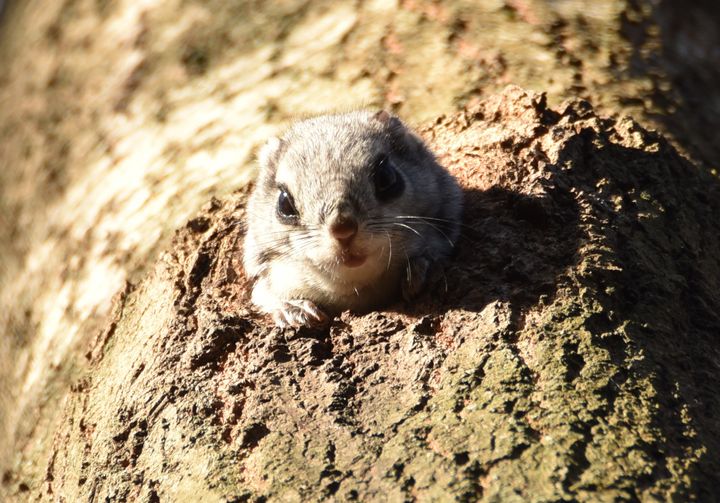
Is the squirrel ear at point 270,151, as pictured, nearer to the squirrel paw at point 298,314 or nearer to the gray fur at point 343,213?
the gray fur at point 343,213

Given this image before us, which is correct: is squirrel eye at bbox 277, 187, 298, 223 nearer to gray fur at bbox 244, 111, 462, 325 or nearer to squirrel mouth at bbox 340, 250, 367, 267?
gray fur at bbox 244, 111, 462, 325

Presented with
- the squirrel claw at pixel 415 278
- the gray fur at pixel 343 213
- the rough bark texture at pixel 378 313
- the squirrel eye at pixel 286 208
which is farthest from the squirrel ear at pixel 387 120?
the squirrel claw at pixel 415 278

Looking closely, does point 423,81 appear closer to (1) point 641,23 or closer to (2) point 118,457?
(1) point 641,23

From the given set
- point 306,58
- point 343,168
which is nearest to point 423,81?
point 306,58

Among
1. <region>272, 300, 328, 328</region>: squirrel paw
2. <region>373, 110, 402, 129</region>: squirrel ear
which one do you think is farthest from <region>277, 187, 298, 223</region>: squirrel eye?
<region>373, 110, 402, 129</region>: squirrel ear

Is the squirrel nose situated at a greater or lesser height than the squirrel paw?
greater

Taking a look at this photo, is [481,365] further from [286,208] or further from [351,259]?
[286,208]
